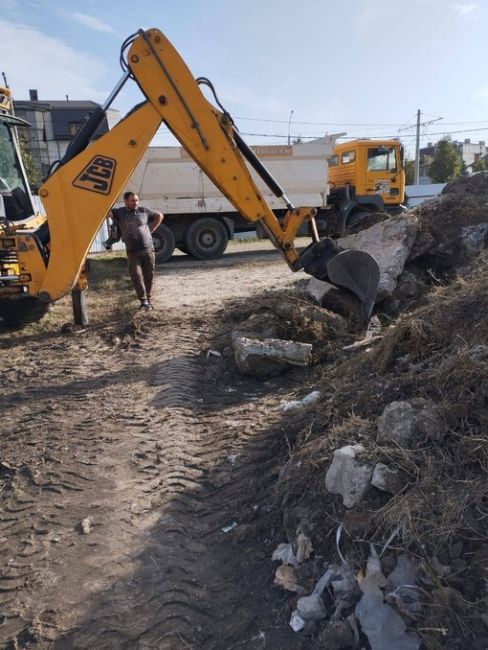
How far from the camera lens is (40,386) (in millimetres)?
5051

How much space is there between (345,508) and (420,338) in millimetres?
1750

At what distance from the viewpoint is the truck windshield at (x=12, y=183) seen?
6.82 metres

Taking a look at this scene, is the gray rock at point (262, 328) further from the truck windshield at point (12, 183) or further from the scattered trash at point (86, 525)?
the truck windshield at point (12, 183)

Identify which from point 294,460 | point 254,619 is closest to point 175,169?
point 294,460

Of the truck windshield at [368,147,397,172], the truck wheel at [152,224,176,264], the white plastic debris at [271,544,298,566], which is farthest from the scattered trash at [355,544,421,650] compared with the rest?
→ the truck windshield at [368,147,397,172]

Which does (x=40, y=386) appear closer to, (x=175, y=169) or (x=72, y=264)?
(x=72, y=264)

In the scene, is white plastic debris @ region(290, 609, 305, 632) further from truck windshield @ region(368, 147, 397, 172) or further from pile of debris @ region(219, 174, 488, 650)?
truck windshield @ region(368, 147, 397, 172)

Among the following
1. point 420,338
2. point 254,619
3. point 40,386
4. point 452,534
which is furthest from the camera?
point 40,386

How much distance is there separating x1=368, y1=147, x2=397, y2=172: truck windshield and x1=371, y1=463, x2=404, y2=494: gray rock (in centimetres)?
1307

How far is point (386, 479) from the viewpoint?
8.10 ft

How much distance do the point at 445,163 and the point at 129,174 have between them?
40.8 meters

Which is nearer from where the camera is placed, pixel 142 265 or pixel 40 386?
pixel 40 386

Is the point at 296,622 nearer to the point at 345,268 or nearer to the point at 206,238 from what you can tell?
the point at 345,268

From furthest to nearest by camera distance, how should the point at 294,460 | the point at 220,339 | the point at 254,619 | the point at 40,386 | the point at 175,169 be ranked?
the point at 175,169, the point at 220,339, the point at 40,386, the point at 294,460, the point at 254,619
